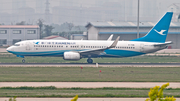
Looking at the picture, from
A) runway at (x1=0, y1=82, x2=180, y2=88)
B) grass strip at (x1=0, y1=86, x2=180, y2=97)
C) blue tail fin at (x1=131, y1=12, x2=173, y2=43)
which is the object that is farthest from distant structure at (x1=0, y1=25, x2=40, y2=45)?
grass strip at (x1=0, y1=86, x2=180, y2=97)

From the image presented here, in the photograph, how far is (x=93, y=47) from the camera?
45438mm

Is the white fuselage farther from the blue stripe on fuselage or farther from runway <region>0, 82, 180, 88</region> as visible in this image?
runway <region>0, 82, 180, 88</region>

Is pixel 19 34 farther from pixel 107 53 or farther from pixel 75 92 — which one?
pixel 75 92

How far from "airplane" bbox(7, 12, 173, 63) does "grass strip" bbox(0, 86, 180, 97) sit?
21.3 m

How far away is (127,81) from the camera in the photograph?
26.5 metres

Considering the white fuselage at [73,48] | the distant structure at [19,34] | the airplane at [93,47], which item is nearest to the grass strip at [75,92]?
the airplane at [93,47]

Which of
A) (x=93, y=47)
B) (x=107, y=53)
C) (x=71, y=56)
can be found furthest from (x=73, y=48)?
(x=107, y=53)

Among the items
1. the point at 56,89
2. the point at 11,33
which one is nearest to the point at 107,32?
the point at 11,33

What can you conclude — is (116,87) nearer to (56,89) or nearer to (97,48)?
(56,89)

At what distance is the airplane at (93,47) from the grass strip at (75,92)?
21.3 metres

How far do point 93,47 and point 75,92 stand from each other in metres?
24.9

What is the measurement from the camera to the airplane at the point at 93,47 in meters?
44.7

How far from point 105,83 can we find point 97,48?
20312 mm

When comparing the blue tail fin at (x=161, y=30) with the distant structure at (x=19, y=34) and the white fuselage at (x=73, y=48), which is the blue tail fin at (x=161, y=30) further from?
the distant structure at (x=19, y=34)
